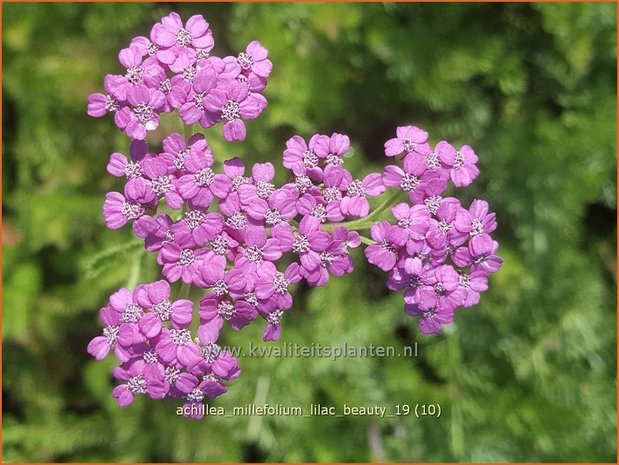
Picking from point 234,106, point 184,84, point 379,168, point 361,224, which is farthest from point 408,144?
point 379,168

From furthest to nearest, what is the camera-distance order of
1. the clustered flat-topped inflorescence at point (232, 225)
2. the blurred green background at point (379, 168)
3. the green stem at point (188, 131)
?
the blurred green background at point (379, 168) → the green stem at point (188, 131) → the clustered flat-topped inflorescence at point (232, 225)

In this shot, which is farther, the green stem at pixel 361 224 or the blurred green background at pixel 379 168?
the blurred green background at pixel 379 168

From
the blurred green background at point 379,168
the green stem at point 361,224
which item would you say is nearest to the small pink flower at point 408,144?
the green stem at point 361,224

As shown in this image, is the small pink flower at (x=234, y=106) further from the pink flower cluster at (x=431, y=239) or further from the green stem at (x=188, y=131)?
the pink flower cluster at (x=431, y=239)

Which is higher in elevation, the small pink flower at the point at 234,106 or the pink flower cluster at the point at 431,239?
the small pink flower at the point at 234,106

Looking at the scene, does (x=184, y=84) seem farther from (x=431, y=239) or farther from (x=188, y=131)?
(x=431, y=239)

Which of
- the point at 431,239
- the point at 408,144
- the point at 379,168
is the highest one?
the point at 379,168

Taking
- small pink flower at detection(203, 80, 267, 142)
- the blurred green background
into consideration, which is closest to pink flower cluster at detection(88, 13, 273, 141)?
small pink flower at detection(203, 80, 267, 142)

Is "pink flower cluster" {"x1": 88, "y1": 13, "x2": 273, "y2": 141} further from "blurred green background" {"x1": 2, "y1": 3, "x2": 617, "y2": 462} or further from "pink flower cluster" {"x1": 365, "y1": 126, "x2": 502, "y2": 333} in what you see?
"blurred green background" {"x1": 2, "y1": 3, "x2": 617, "y2": 462}

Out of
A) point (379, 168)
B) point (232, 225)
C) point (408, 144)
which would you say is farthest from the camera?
point (379, 168)
